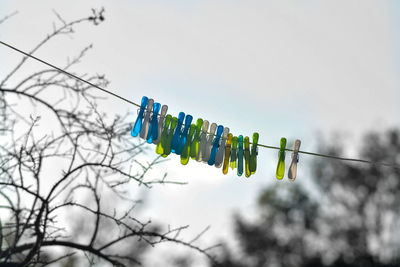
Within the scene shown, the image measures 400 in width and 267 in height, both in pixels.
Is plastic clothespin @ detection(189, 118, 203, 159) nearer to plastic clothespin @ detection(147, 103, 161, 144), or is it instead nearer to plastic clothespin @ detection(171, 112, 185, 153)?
plastic clothespin @ detection(171, 112, 185, 153)

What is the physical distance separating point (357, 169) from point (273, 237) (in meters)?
4.17

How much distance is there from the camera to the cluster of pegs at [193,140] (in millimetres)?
2811

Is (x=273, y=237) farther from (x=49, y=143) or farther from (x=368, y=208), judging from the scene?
(x=49, y=143)

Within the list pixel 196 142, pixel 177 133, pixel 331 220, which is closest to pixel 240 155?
pixel 196 142

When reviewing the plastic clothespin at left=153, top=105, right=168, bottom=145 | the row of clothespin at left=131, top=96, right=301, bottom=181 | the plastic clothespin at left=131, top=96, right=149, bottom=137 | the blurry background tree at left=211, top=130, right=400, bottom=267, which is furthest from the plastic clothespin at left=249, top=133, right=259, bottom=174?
the blurry background tree at left=211, top=130, right=400, bottom=267

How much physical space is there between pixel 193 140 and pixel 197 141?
0.03m

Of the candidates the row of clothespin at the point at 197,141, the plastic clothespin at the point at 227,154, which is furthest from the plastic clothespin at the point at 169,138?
the plastic clothespin at the point at 227,154

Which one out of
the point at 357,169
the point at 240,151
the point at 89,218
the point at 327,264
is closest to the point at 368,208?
the point at 357,169

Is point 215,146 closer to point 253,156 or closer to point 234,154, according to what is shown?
point 234,154

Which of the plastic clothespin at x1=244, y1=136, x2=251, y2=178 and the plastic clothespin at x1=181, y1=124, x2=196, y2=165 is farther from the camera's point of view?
the plastic clothespin at x1=244, y1=136, x2=251, y2=178

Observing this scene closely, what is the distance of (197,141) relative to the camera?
293 centimetres

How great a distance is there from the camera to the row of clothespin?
281 centimetres

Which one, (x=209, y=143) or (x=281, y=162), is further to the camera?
(x=281, y=162)

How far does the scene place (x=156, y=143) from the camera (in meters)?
2.82
